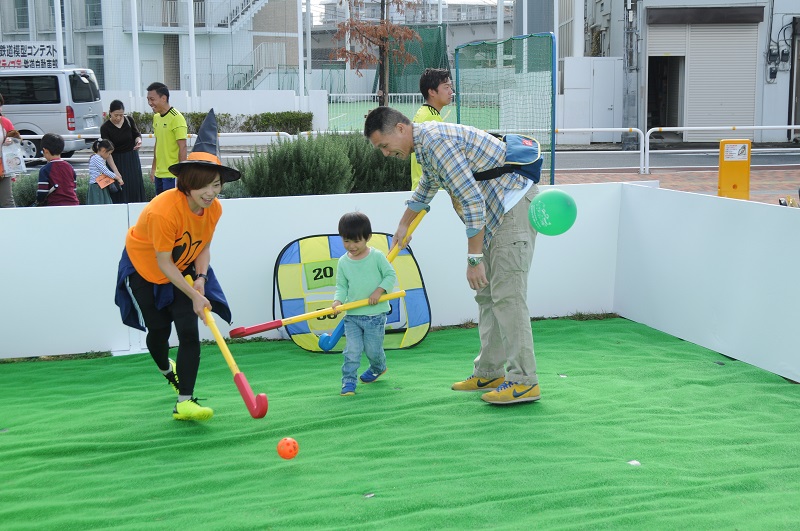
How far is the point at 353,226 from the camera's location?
18.8 feet

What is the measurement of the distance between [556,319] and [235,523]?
4.53m

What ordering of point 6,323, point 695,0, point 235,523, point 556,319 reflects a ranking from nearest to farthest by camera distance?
1. point 235,523
2. point 6,323
3. point 556,319
4. point 695,0

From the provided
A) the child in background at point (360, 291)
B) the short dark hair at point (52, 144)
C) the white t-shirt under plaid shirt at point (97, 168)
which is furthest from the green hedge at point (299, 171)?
the child in background at point (360, 291)

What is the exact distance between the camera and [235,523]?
3887 millimetres

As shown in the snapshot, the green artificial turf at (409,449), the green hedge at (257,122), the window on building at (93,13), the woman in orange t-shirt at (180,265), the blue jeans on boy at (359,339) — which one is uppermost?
the window on building at (93,13)

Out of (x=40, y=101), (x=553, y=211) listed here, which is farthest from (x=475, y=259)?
(x=40, y=101)

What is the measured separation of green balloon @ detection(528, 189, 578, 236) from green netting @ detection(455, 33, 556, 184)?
5566 mm

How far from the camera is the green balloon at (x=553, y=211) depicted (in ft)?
16.4

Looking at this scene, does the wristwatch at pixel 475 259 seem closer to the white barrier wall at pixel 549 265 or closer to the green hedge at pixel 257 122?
the white barrier wall at pixel 549 265

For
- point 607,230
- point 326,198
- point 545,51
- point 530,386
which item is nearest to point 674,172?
point 545,51

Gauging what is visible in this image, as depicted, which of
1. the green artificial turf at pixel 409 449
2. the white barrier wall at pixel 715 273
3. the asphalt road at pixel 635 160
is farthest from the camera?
the asphalt road at pixel 635 160

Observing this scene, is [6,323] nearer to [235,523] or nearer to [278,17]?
[235,523]

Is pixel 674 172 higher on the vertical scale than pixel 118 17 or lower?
lower

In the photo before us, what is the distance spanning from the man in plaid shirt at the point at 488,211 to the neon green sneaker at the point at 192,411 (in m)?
1.59
